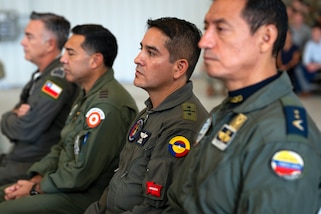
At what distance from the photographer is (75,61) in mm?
2768

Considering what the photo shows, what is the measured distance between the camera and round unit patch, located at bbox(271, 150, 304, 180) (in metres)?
1.33

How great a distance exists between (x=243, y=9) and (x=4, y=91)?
7.27m

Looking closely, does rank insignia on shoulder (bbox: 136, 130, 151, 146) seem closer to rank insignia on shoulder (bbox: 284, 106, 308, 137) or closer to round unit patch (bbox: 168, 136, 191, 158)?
round unit patch (bbox: 168, 136, 191, 158)

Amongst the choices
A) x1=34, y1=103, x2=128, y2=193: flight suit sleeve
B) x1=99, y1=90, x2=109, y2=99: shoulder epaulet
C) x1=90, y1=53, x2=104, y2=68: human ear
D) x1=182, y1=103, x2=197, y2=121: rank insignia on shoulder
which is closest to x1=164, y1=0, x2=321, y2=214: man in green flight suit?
x1=182, y1=103, x2=197, y2=121: rank insignia on shoulder

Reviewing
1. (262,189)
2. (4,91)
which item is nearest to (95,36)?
(262,189)

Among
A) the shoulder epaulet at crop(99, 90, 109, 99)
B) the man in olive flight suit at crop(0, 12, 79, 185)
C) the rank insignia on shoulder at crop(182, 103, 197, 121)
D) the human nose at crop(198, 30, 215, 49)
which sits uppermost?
the human nose at crop(198, 30, 215, 49)

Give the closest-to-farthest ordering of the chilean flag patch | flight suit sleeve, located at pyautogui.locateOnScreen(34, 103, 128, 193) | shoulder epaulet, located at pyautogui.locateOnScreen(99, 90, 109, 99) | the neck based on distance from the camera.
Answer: the chilean flag patch, flight suit sleeve, located at pyautogui.locateOnScreen(34, 103, 128, 193), shoulder epaulet, located at pyautogui.locateOnScreen(99, 90, 109, 99), the neck

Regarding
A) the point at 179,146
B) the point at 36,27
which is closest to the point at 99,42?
the point at 36,27

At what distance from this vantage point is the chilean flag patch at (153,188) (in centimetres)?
191

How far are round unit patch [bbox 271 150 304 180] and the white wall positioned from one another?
23.7 feet

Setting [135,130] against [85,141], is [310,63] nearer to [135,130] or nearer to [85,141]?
[85,141]

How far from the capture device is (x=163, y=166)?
6.31 ft

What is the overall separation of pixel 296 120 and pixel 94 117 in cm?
130

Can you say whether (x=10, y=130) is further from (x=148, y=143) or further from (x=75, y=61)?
(x=148, y=143)
